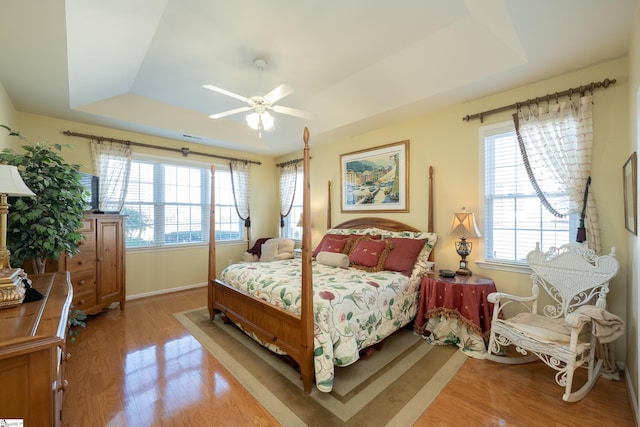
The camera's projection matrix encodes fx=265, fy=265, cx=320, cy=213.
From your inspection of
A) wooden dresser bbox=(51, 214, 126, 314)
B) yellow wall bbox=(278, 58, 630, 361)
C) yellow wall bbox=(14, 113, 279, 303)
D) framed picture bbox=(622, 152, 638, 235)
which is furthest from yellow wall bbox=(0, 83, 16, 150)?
framed picture bbox=(622, 152, 638, 235)

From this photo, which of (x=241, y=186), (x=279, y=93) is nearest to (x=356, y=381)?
(x=279, y=93)

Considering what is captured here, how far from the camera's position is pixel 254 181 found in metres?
5.58

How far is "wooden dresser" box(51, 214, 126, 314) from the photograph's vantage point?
3018 millimetres

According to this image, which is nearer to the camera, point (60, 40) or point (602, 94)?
point (60, 40)

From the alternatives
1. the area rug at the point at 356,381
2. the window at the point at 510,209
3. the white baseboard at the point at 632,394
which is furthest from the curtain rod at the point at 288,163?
the white baseboard at the point at 632,394

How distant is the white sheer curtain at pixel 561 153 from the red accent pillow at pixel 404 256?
1291 mm

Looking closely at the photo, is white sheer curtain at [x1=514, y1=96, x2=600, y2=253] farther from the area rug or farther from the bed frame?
the area rug

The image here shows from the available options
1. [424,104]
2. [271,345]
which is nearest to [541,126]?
[424,104]

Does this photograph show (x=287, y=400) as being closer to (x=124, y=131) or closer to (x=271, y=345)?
(x=271, y=345)

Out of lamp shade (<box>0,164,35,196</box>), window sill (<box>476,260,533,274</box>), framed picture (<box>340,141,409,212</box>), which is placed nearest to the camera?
lamp shade (<box>0,164,35,196</box>)

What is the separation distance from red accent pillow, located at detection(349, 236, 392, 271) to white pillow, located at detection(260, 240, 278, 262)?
1578mm

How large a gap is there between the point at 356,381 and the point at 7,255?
2.42m

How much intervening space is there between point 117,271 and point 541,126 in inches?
208

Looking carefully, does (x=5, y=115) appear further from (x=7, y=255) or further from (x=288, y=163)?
(x=288, y=163)
